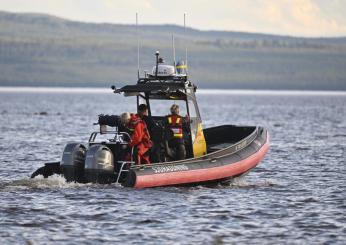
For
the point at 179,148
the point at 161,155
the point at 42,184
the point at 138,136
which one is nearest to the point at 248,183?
the point at 179,148

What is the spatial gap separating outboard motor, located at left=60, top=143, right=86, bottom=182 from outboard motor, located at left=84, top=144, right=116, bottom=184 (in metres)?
0.28

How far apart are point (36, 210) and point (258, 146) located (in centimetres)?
808

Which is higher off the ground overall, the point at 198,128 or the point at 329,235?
the point at 198,128

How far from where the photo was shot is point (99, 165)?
23.0 m

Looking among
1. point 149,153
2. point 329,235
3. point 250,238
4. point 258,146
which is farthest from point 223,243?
point 258,146

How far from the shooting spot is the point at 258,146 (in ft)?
88.9

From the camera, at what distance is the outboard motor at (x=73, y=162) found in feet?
76.5

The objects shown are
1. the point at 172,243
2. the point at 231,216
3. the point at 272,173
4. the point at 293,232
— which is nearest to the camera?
the point at 172,243

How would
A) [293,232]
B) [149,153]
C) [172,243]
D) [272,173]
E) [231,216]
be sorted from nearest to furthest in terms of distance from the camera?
[172,243], [293,232], [231,216], [149,153], [272,173]

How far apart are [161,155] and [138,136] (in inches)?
47.5

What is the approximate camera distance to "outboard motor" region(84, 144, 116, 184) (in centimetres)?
2288

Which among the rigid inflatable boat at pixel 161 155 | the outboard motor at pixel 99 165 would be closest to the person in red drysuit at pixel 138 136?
the rigid inflatable boat at pixel 161 155

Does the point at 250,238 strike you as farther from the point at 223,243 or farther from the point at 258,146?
the point at 258,146

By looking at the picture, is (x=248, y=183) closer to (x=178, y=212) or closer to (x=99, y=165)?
(x=99, y=165)
